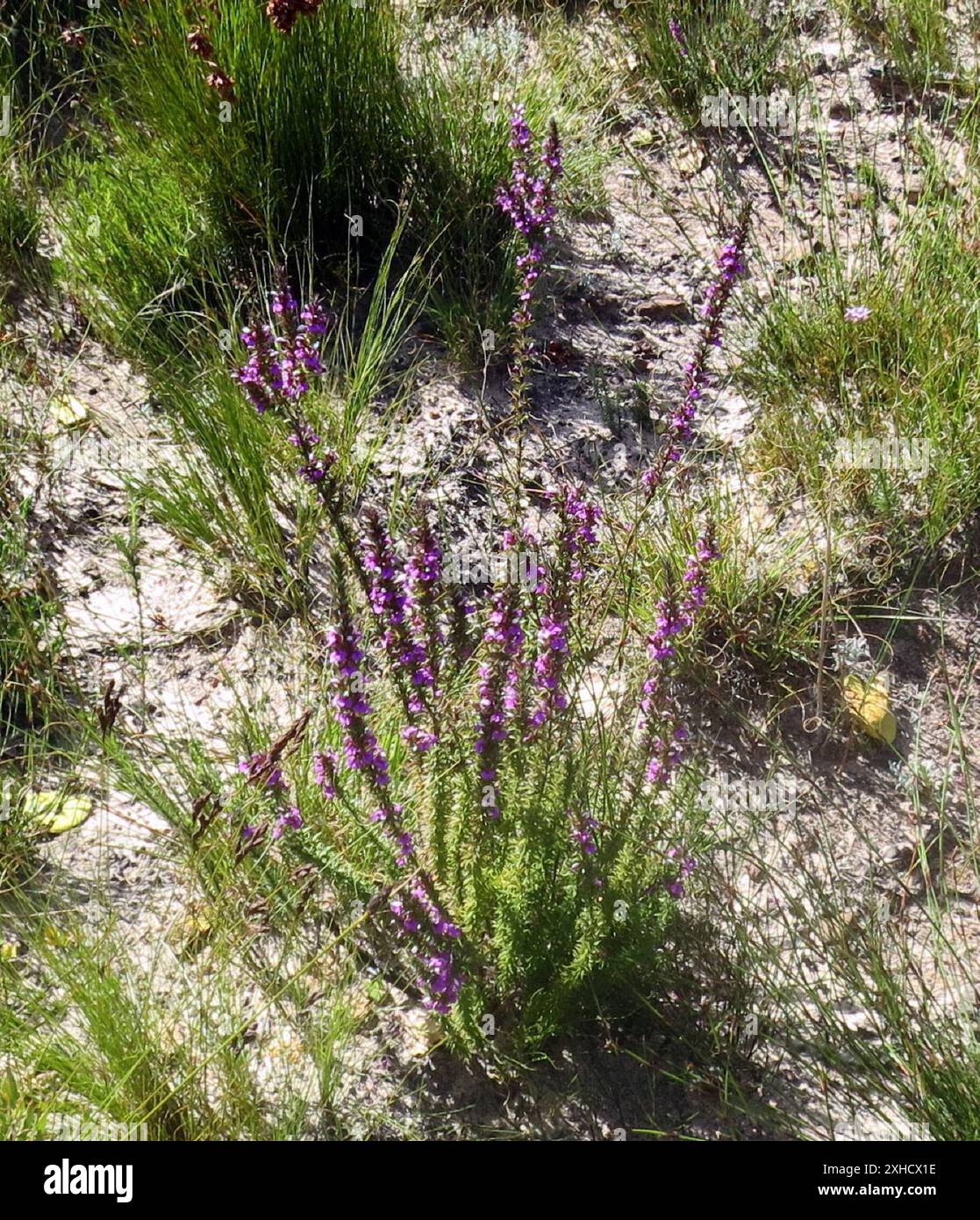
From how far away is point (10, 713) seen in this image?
2.97 meters

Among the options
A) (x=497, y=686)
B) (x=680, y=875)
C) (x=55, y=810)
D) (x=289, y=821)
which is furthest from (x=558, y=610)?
(x=55, y=810)

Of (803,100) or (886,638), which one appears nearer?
(886,638)

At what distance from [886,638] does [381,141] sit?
2.43 meters

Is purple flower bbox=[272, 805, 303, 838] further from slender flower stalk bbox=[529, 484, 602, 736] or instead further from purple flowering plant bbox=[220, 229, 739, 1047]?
slender flower stalk bbox=[529, 484, 602, 736]

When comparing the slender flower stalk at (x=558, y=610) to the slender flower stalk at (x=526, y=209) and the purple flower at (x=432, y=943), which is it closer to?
the purple flower at (x=432, y=943)

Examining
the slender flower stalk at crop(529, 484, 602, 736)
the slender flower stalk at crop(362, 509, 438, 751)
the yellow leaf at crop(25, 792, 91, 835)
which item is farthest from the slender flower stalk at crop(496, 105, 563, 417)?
the yellow leaf at crop(25, 792, 91, 835)

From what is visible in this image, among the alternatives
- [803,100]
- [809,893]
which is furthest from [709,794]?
[803,100]

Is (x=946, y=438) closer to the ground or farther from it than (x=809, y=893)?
farther from it

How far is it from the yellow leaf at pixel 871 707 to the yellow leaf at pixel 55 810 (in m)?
2.01

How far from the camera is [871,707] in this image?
3084mm

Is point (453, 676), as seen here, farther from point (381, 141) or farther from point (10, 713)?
point (381, 141)

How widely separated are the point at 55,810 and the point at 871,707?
2132mm

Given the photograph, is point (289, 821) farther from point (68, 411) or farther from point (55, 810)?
point (68, 411)

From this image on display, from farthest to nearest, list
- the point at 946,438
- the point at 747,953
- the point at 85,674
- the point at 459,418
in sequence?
the point at 459,418 < the point at 946,438 < the point at 85,674 < the point at 747,953
